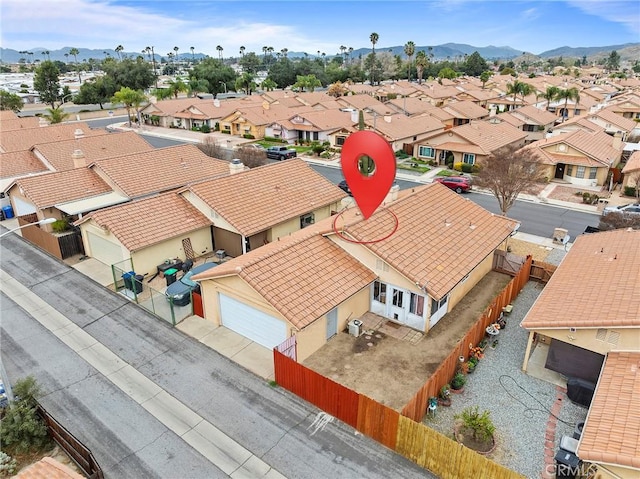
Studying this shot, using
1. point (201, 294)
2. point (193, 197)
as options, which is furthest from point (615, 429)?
point (193, 197)

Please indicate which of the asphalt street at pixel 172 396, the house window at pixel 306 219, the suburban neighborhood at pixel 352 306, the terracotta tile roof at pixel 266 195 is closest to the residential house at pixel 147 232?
the suburban neighborhood at pixel 352 306

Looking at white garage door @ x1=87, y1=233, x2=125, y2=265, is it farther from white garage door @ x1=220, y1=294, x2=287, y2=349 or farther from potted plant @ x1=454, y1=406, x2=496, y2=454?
potted plant @ x1=454, y1=406, x2=496, y2=454

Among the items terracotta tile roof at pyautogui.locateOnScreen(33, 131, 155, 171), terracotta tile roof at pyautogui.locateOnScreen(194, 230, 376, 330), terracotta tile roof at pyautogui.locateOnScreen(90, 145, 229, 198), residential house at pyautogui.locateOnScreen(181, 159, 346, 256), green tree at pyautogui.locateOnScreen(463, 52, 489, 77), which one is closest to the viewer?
terracotta tile roof at pyautogui.locateOnScreen(194, 230, 376, 330)

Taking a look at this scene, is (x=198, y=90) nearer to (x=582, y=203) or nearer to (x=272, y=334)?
(x=582, y=203)

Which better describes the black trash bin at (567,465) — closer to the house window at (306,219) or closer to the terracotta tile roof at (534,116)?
the house window at (306,219)

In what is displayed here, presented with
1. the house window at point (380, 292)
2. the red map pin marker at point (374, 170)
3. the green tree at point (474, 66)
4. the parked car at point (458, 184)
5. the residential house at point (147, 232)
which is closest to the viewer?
the red map pin marker at point (374, 170)

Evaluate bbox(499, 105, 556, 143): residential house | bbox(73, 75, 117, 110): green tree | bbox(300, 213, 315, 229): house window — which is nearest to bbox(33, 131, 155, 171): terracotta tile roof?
bbox(300, 213, 315, 229): house window

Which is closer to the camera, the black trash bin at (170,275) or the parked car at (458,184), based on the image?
the black trash bin at (170,275)
